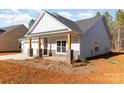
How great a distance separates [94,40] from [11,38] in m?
18.3

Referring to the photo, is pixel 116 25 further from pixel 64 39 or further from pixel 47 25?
pixel 47 25

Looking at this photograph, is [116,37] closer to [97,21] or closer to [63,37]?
[97,21]

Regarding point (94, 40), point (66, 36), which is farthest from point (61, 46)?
point (94, 40)

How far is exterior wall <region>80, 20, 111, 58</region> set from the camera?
18156 mm

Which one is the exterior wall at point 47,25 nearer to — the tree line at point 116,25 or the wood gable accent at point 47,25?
the wood gable accent at point 47,25

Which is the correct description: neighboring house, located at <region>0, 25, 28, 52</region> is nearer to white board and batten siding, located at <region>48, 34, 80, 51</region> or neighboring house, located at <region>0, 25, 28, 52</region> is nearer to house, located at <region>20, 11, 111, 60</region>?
house, located at <region>20, 11, 111, 60</region>

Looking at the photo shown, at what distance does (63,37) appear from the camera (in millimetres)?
18406

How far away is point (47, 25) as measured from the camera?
59.6 ft

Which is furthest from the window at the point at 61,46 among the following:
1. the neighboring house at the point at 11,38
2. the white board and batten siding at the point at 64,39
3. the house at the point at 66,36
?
the neighboring house at the point at 11,38

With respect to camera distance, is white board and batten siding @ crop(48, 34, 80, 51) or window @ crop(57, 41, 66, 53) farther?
window @ crop(57, 41, 66, 53)

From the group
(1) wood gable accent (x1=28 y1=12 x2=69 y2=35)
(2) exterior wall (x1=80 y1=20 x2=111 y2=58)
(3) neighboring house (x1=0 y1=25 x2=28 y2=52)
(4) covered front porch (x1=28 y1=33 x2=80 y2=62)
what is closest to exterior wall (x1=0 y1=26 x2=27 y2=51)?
(3) neighboring house (x1=0 y1=25 x2=28 y2=52)

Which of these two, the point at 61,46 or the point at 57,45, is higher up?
the point at 57,45
